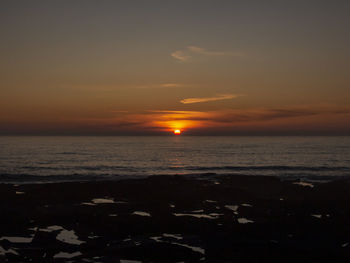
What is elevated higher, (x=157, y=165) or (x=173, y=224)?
(x=173, y=224)

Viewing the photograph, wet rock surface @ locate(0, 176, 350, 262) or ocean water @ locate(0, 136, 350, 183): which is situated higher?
wet rock surface @ locate(0, 176, 350, 262)

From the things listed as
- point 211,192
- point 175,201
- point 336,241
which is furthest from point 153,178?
point 336,241

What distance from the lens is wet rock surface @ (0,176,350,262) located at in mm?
12352

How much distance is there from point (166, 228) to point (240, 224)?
12.2 ft

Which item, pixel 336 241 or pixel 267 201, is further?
pixel 267 201

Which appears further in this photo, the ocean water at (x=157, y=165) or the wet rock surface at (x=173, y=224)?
the ocean water at (x=157, y=165)

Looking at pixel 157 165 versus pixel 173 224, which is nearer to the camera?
pixel 173 224

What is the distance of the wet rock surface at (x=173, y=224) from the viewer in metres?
12.4

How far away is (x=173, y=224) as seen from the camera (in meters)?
16.5

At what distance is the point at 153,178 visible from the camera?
33688 mm

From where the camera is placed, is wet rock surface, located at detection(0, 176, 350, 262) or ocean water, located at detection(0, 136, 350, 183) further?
ocean water, located at detection(0, 136, 350, 183)

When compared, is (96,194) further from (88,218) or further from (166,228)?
(166,228)

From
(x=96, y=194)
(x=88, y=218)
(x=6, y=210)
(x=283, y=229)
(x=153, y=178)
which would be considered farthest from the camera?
(x=153, y=178)

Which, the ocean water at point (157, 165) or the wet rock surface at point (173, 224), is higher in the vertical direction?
the wet rock surface at point (173, 224)
